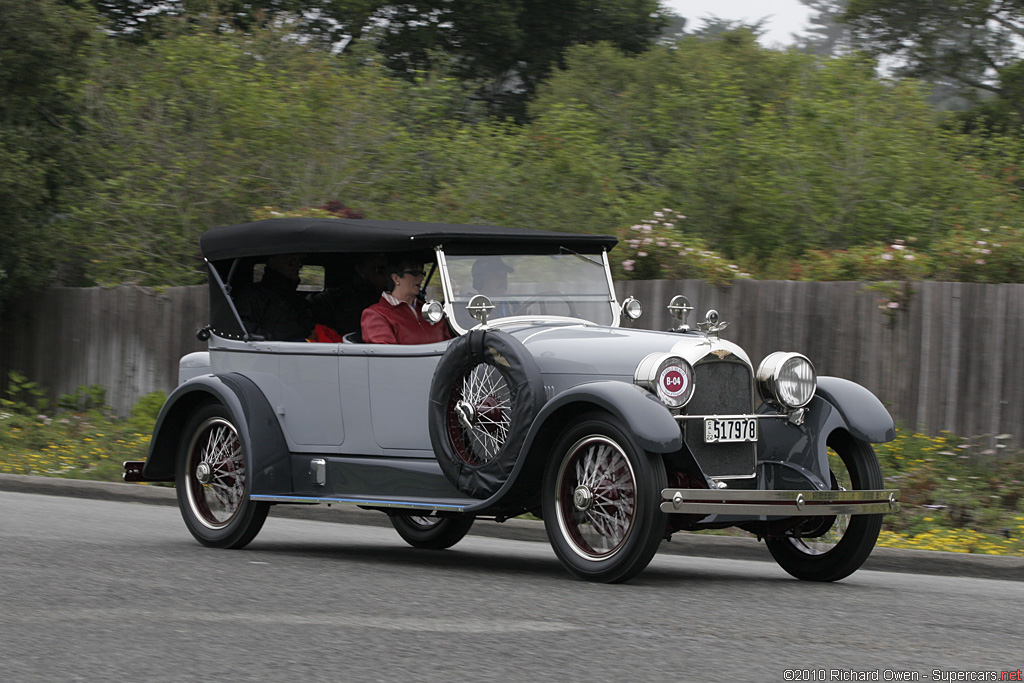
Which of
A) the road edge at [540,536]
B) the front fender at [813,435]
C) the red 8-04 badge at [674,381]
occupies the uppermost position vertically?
the red 8-04 badge at [674,381]

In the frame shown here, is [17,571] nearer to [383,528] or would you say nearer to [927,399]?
[383,528]

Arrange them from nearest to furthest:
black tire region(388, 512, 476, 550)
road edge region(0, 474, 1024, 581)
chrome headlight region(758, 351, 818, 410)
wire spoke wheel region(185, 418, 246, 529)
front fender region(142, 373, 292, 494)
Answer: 1. chrome headlight region(758, 351, 818, 410)
2. road edge region(0, 474, 1024, 581)
3. front fender region(142, 373, 292, 494)
4. wire spoke wheel region(185, 418, 246, 529)
5. black tire region(388, 512, 476, 550)

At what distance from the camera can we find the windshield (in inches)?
320

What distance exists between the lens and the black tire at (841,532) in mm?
7176

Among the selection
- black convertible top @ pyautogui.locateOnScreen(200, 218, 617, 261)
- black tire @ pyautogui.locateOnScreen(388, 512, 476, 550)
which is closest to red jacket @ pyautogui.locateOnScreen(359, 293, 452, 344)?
black convertible top @ pyautogui.locateOnScreen(200, 218, 617, 261)

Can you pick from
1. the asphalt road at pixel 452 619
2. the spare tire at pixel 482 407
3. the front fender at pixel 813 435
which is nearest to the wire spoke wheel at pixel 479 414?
the spare tire at pixel 482 407

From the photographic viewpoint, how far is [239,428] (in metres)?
8.47

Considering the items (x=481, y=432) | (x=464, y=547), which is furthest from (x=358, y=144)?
(x=481, y=432)

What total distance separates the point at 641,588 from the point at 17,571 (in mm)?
3183

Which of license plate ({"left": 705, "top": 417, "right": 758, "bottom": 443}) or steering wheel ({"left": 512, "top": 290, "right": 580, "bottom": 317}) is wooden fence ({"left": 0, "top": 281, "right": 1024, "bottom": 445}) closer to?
steering wheel ({"left": 512, "top": 290, "right": 580, "bottom": 317})

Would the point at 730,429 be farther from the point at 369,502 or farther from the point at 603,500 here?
the point at 369,502

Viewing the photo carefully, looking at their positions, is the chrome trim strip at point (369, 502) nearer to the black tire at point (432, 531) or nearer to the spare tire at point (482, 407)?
the spare tire at point (482, 407)

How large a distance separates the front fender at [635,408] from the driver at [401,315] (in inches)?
64.4

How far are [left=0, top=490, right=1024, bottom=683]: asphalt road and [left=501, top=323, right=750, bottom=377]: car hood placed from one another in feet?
3.66
